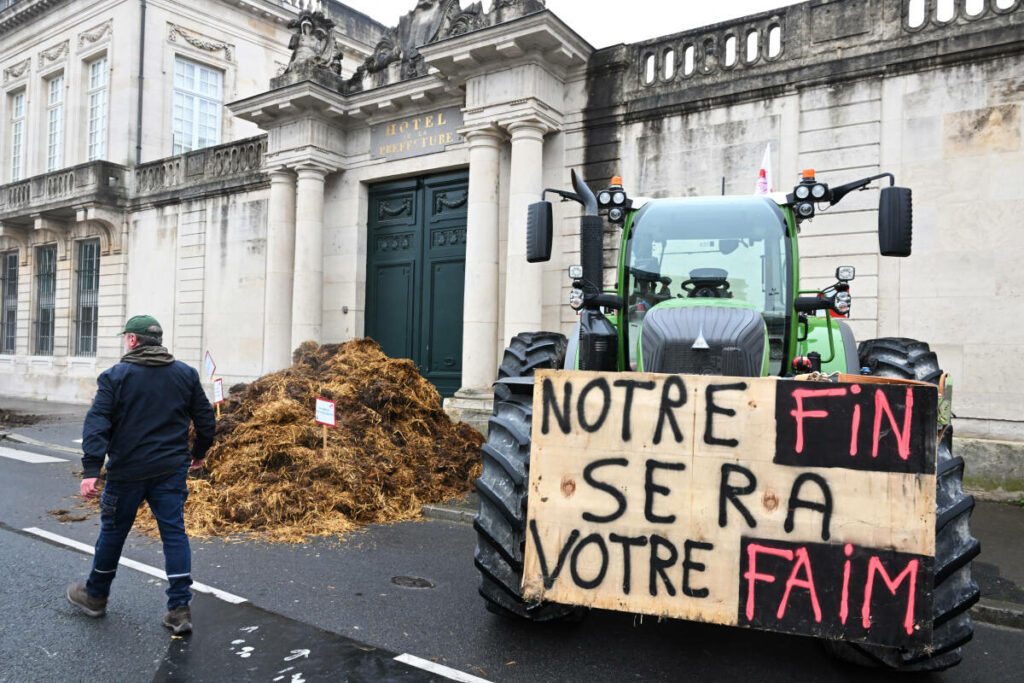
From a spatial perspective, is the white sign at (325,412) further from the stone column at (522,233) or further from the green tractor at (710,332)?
the stone column at (522,233)

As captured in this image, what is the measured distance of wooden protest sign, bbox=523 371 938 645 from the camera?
3.07 metres

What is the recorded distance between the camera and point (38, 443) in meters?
13.1

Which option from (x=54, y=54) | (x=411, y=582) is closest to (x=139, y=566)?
(x=411, y=582)

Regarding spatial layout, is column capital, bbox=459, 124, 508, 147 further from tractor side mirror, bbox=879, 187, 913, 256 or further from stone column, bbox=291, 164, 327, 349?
tractor side mirror, bbox=879, 187, 913, 256

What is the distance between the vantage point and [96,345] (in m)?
21.3

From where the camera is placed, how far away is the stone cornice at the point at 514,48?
10.7m

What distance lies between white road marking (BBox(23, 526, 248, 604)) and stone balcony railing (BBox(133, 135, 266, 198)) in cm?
1068

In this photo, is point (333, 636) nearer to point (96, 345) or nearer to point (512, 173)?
point (512, 173)

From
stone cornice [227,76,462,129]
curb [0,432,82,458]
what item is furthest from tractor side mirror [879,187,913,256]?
curb [0,432,82,458]

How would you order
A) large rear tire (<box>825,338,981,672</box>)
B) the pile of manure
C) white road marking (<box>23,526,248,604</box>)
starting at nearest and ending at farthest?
large rear tire (<box>825,338,981,672</box>) < white road marking (<box>23,526,248,604</box>) < the pile of manure

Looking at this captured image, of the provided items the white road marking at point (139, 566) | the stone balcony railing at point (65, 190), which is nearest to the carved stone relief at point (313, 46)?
the stone balcony railing at point (65, 190)

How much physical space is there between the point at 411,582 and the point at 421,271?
348 inches

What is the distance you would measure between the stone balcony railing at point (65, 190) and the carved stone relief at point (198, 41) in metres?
4.89

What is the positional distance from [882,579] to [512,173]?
924 cm
